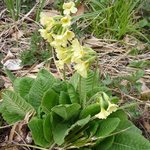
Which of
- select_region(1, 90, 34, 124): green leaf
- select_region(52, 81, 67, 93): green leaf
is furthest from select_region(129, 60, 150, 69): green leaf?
select_region(1, 90, 34, 124): green leaf

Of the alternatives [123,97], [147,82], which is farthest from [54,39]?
[147,82]

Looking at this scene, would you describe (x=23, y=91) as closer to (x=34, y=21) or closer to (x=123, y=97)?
(x=123, y=97)

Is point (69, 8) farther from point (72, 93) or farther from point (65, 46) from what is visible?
point (72, 93)

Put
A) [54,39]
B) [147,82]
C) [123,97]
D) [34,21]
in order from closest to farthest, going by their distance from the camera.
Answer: [54,39], [123,97], [147,82], [34,21]

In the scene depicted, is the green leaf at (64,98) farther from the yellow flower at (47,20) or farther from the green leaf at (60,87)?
the yellow flower at (47,20)

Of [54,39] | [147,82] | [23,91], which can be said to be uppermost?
[54,39]

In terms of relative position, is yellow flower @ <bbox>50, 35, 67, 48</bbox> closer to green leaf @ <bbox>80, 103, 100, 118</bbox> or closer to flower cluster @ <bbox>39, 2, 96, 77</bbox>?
flower cluster @ <bbox>39, 2, 96, 77</bbox>
